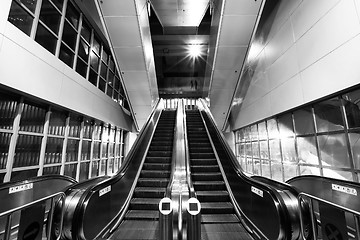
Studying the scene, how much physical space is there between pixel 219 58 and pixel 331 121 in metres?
3.87

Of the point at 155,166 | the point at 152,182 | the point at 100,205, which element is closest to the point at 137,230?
the point at 100,205

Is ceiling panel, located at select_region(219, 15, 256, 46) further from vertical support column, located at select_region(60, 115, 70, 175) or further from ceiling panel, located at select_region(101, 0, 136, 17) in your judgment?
vertical support column, located at select_region(60, 115, 70, 175)

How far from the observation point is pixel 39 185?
2.44m

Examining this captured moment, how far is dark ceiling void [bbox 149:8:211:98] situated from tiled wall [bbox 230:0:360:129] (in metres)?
4.11

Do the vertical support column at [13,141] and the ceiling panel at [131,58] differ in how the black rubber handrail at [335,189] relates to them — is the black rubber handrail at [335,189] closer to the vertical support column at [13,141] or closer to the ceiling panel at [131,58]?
the vertical support column at [13,141]

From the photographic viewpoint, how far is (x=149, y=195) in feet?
11.7

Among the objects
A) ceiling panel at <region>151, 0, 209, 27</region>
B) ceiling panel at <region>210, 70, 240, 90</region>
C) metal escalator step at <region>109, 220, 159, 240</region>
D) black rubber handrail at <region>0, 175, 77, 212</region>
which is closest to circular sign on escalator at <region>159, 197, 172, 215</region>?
metal escalator step at <region>109, 220, 159, 240</region>

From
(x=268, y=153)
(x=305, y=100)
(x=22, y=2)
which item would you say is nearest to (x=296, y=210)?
(x=305, y=100)

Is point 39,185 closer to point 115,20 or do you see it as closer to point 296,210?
point 296,210

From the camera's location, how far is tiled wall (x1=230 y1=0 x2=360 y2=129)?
9.44 feet

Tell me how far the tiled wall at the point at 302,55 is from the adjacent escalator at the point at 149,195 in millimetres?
3389

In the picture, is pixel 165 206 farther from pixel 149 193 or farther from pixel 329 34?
pixel 329 34

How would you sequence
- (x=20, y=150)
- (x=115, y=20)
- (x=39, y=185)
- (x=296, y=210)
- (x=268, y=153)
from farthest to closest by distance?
1. (x=268, y=153)
2. (x=115, y=20)
3. (x=20, y=150)
4. (x=39, y=185)
5. (x=296, y=210)

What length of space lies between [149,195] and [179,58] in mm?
10722
